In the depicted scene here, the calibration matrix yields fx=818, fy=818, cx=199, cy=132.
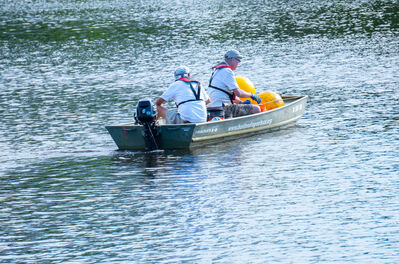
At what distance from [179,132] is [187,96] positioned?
829 millimetres

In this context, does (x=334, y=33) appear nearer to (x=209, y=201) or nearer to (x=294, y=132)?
(x=294, y=132)

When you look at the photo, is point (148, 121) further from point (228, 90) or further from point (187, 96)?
point (228, 90)

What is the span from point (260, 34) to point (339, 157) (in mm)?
29586

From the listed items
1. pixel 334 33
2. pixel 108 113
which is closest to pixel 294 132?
pixel 108 113

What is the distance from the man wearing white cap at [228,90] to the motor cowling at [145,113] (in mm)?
2072

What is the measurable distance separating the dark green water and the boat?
259mm

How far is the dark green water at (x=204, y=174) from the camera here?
448 inches

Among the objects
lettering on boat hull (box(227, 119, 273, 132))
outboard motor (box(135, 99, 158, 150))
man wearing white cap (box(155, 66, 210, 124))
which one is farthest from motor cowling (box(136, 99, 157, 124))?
lettering on boat hull (box(227, 119, 273, 132))

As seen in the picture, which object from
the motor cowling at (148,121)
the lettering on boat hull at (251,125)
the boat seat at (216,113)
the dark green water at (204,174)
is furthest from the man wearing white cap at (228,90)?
the motor cowling at (148,121)

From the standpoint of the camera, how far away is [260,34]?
149ft

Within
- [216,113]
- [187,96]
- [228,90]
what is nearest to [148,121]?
[187,96]

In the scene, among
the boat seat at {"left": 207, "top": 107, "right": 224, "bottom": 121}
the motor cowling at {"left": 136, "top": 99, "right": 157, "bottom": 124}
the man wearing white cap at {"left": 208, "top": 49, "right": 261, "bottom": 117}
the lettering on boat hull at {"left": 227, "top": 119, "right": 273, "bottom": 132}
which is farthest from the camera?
the boat seat at {"left": 207, "top": 107, "right": 224, "bottom": 121}

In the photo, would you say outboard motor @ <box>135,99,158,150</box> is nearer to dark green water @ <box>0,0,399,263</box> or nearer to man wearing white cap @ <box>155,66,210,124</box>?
dark green water @ <box>0,0,399,263</box>

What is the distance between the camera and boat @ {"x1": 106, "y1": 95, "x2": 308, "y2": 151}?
17.2m
